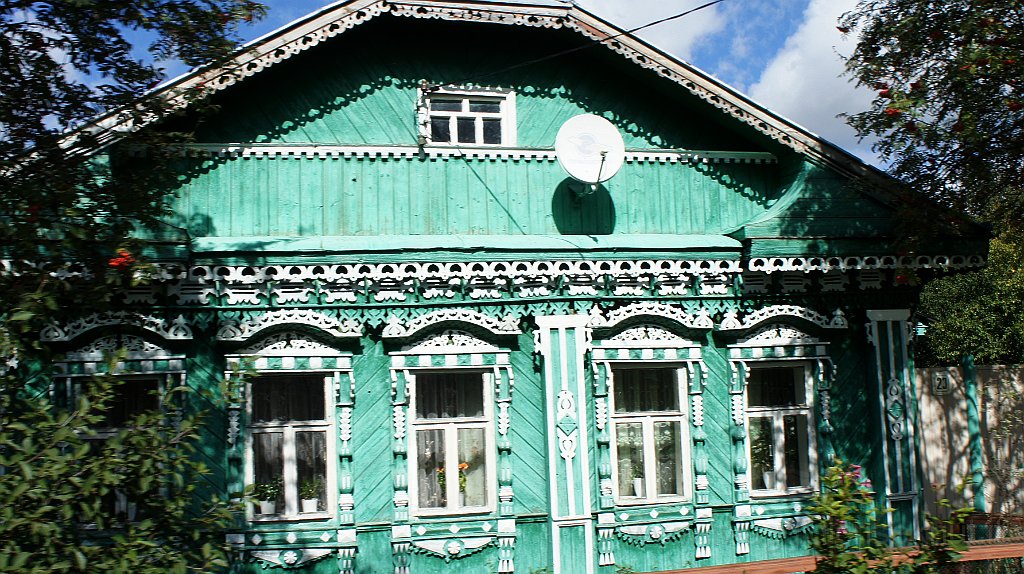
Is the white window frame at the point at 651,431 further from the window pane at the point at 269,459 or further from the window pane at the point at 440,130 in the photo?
the window pane at the point at 269,459

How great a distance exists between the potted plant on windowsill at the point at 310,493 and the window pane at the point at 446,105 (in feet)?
12.7

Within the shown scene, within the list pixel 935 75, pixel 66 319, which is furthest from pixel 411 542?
pixel 935 75

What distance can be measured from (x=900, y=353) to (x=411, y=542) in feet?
17.6

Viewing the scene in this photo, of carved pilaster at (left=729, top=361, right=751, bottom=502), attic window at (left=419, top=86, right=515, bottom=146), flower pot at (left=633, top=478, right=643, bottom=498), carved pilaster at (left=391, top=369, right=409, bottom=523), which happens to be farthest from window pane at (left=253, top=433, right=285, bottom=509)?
carved pilaster at (left=729, top=361, right=751, bottom=502)

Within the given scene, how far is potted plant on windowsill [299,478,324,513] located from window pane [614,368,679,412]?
9.87 ft

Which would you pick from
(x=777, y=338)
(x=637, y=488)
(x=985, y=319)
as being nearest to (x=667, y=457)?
(x=637, y=488)

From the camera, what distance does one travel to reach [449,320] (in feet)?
29.6

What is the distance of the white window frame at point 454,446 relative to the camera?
8.93 meters

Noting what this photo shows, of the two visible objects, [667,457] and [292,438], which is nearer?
[292,438]

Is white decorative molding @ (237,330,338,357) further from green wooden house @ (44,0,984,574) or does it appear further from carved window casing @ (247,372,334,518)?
carved window casing @ (247,372,334,518)

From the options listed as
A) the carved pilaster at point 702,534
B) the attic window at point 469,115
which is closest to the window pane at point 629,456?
the carved pilaster at point 702,534

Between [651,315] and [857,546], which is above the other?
[651,315]

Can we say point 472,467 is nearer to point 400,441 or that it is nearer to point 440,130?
point 400,441

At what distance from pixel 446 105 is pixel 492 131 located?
1.78 feet
